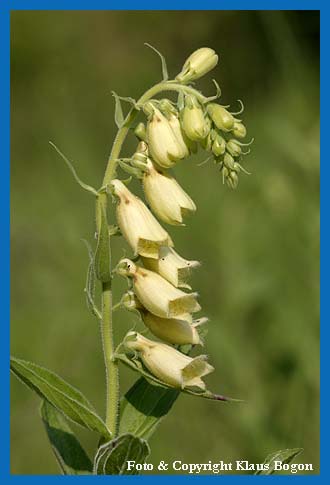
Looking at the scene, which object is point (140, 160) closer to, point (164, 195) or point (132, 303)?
point (164, 195)

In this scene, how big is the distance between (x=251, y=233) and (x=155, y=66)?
13.2 ft

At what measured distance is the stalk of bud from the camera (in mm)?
2471

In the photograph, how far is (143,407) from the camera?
2.76 m

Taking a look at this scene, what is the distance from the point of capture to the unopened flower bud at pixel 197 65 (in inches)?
102

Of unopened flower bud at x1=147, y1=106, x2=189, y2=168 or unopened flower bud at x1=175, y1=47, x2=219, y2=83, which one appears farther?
unopened flower bud at x1=175, y1=47, x2=219, y2=83

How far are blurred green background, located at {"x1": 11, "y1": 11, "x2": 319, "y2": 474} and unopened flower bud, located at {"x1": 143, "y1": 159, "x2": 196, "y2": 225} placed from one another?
225cm

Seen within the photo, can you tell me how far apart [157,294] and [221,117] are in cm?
55

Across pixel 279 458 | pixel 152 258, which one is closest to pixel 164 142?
pixel 152 258

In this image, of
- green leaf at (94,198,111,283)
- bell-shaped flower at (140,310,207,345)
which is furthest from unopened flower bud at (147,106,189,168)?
bell-shaped flower at (140,310,207,345)

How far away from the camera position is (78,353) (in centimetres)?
541

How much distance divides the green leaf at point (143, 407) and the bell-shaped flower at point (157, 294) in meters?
0.32

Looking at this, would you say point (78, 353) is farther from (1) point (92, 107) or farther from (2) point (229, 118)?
(1) point (92, 107)

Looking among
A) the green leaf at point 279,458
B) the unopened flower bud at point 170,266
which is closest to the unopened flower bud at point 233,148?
the unopened flower bud at point 170,266

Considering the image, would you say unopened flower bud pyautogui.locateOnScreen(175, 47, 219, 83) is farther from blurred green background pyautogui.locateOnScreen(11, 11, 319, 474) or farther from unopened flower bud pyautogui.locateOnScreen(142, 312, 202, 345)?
blurred green background pyautogui.locateOnScreen(11, 11, 319, 474)
